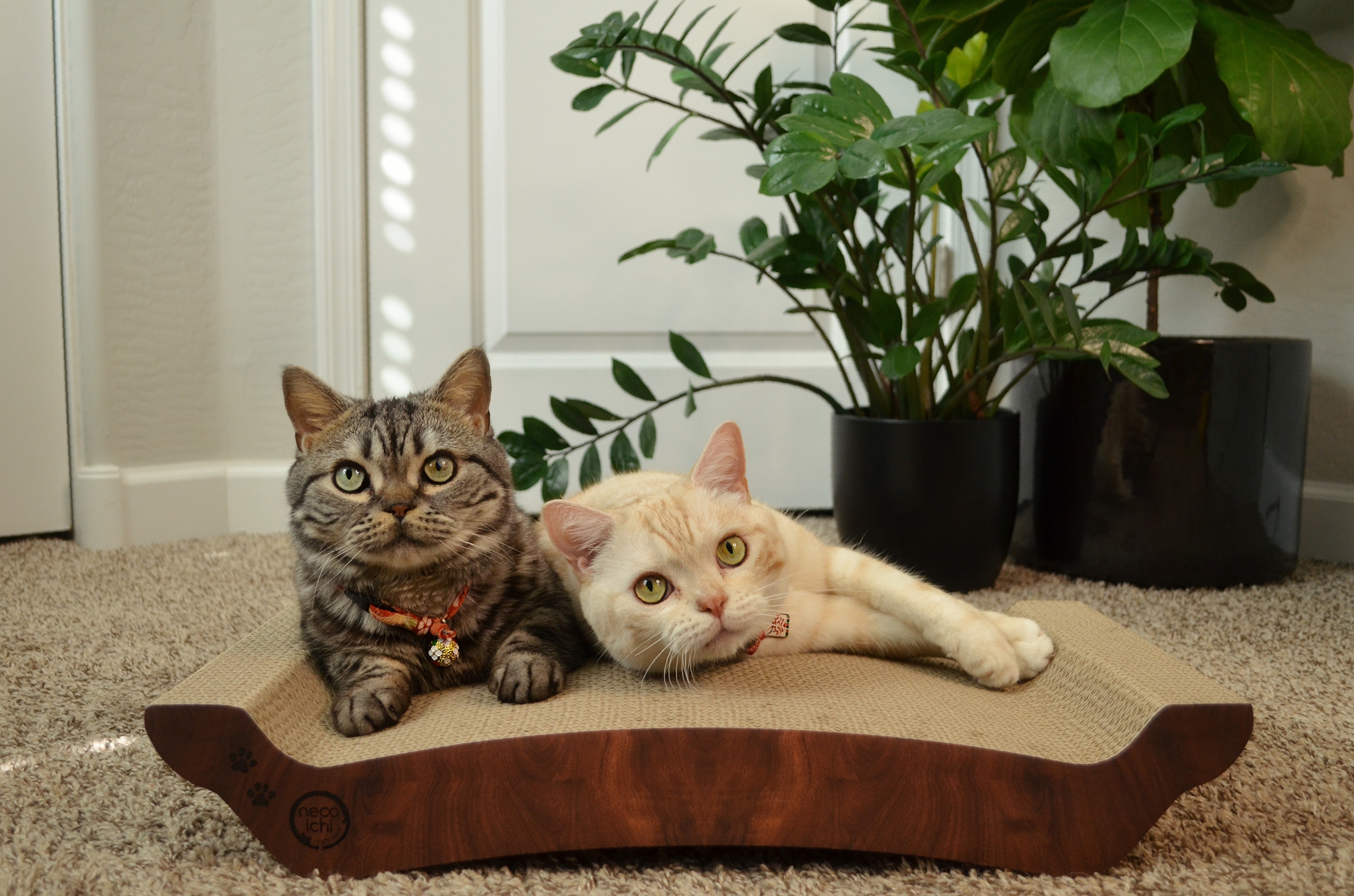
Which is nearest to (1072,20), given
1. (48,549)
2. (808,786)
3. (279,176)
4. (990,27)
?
(990,27)

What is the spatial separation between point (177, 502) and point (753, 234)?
4.65 ft

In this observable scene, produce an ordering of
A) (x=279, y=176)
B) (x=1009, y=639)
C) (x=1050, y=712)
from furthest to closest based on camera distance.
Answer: (x=279, y=176), (x=1009, y=639), (x=1050, y=712)

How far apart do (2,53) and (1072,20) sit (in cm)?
204

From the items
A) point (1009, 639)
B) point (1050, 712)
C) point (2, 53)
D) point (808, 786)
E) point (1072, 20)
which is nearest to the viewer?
point (808, 786)

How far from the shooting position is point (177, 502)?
2.08 meters

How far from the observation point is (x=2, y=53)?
1.86m

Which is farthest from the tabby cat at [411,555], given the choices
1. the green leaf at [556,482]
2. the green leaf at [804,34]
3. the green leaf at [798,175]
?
the green leaf at [804,34]

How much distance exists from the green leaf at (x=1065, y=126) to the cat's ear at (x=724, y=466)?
0.81 m

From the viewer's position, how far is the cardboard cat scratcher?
0.76 m

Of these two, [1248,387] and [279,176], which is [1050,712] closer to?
[1248,387]

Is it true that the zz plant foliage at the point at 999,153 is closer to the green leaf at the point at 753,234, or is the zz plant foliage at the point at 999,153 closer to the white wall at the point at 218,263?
the green leaf at the point at 753,234

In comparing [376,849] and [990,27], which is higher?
[990,27]

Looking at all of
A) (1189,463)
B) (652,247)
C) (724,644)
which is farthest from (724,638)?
(1189,463)

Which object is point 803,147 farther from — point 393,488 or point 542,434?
point 542,434
